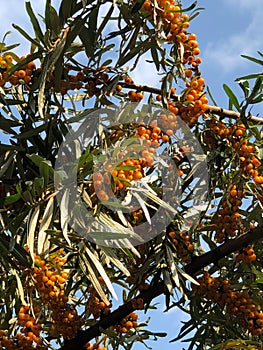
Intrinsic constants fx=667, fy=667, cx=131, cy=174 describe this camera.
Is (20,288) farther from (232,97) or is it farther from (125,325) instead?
(232,97)

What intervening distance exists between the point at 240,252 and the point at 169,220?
0.78ft

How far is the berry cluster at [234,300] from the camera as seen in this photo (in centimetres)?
204

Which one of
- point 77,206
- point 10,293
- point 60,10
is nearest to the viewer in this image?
point 77,206

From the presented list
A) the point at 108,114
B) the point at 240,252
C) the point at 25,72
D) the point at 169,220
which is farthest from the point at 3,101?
the point at 240,252

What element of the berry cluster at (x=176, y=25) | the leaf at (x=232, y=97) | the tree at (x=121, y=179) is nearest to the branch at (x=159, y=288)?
the tree at (x=121, y=179)

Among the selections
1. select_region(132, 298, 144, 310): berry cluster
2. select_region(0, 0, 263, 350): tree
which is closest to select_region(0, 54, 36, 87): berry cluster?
select_region(0, 0, 263, 350): tree

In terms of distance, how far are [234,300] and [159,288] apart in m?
0.23

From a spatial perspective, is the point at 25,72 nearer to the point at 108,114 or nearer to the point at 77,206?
the point at 108,114

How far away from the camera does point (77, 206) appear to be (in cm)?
168

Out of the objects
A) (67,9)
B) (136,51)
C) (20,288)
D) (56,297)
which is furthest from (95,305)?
(67,9)

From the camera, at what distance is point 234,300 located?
6.75 feet

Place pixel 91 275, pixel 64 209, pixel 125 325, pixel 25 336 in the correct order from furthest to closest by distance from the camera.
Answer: pixel 125 325
pixel 25 336
pixel 91 275
pixel 64 209

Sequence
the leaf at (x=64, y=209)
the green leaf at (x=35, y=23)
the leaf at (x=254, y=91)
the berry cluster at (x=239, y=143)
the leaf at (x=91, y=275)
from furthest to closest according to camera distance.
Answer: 1. the leaf at (x=254, y=91)
2. the berry cluster at (x=239, y=143)
3. the green leaf at (x=35, y=23)
4. the leaf at (x=91, y=275)
5. the leaf at (x=64, y=209)

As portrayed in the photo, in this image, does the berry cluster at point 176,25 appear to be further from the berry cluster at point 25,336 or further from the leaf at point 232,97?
the berry cluster at point 25,336
